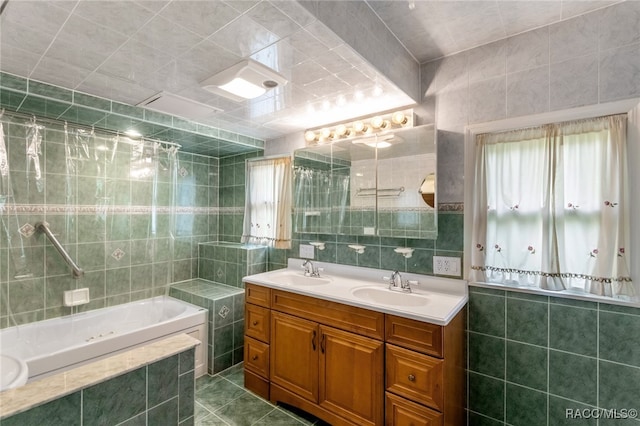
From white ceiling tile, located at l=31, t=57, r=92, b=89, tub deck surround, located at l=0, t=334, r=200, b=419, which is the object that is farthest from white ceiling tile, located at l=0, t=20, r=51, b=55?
tub deck surround, located at l=0, t=334, r=200, b=419

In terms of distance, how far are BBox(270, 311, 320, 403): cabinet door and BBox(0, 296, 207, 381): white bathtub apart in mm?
893

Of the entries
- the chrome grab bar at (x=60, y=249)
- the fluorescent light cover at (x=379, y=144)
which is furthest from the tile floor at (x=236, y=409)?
the fluorescent light cover at (x=379, y=144)

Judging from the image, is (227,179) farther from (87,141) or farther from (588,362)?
(588,362)

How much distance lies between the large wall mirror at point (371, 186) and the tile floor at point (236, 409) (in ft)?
4.57

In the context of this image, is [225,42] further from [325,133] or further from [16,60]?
[325,133]

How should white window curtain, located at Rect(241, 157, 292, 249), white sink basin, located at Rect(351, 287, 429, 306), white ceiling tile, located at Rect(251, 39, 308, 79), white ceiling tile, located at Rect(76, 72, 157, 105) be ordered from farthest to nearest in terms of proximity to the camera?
1. white window curtain, located at Rect(241, 157, 292, 249)
2. white sink basin, located at Rect(351, 287, 429, 306)
3. white ceiling tile, located at Rect(76, 72, 157, 105)
4. white ceiling tile, located at Rect(251, 39, 308, 79)

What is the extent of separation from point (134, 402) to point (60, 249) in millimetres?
1983

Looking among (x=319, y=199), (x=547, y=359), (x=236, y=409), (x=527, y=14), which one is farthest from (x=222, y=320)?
(x=527, y=14)

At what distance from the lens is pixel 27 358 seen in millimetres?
1915

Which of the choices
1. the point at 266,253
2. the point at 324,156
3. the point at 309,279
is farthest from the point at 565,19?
the point at 266,253

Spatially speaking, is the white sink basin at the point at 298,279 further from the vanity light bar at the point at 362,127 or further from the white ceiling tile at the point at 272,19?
the white ceiling tile at the point at 272,19

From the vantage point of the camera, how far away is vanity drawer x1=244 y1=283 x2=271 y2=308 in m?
2.27

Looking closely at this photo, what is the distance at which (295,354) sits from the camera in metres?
2.09

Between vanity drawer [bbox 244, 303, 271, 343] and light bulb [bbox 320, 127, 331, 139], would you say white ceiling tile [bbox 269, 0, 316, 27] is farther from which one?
vanity drawer [bbox 244, 303, 271, 343]
